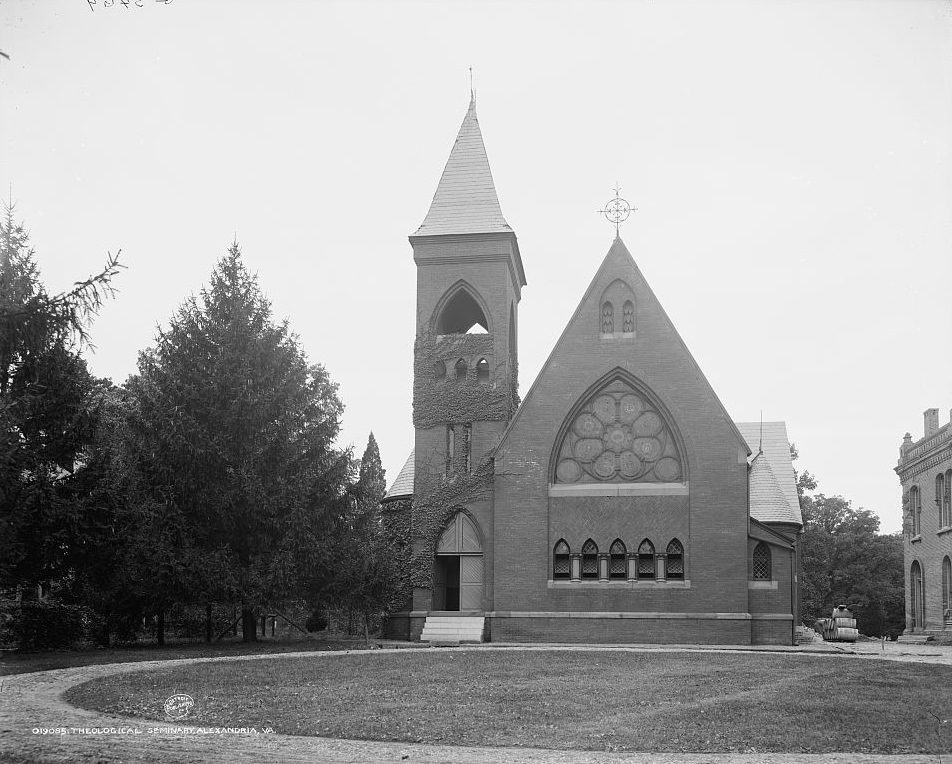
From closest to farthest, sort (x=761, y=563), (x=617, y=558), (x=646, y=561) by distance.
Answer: (x=646, y=561), (x=617, y=558), (x=761, y=563)

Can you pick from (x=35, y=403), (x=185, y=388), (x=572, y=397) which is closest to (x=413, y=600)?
(x=572, y=397)

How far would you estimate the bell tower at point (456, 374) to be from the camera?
36.1 m

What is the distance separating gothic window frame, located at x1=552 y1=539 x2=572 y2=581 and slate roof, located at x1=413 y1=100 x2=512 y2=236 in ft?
36.9

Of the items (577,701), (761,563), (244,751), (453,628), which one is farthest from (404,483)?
(244,751)

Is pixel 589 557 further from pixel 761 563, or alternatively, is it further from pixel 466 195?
pixel 466 195

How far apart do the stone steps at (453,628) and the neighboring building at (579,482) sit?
0.25 meters

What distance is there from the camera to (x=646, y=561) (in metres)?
34.6

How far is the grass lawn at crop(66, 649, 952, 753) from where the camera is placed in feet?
40.7

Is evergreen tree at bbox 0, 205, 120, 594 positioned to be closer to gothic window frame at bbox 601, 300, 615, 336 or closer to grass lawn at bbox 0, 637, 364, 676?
grass lawn at bbox 0, 637, 364, 676

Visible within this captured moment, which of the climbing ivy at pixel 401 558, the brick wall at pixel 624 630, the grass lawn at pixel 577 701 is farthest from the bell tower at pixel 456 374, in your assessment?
the grass lawn at pixel 577 701

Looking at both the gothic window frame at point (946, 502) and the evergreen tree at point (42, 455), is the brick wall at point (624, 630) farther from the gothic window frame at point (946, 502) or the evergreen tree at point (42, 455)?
the evergreen tree at point (42, 455)

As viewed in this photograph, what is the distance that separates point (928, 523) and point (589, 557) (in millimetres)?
16524

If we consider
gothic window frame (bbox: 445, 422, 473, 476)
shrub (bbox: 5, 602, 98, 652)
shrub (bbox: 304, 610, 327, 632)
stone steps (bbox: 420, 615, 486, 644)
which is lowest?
shrub (bbox: 304, 610, 327, 632)
